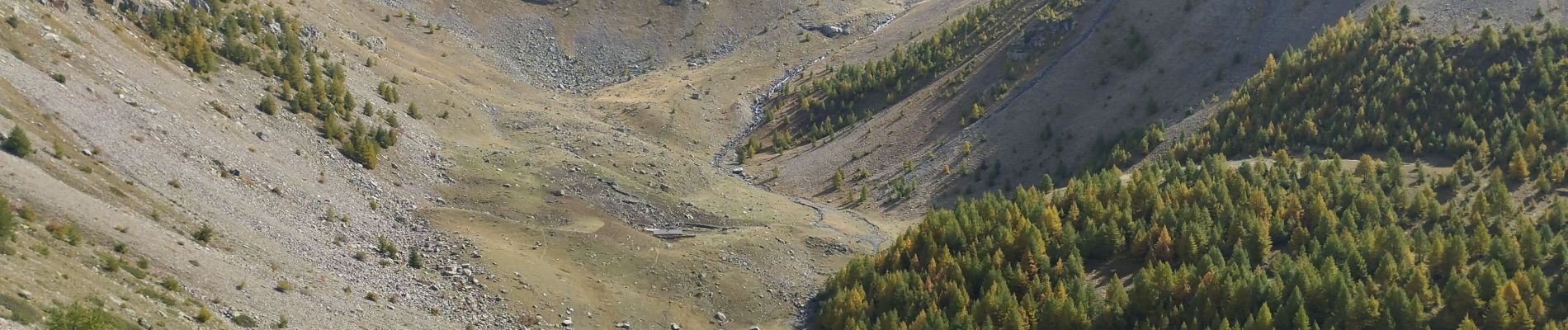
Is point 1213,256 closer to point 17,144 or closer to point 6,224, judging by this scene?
point 6,224

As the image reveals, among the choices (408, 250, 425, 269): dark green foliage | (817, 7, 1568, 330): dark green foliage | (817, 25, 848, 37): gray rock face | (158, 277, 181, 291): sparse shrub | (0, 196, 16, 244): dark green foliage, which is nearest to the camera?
(0, 196, 16, 244): dark green foliage

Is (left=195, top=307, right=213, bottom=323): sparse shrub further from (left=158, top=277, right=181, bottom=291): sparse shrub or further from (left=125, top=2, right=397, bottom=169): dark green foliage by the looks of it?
(left=125, top=2, right=397, bottom=169): dark green foliage

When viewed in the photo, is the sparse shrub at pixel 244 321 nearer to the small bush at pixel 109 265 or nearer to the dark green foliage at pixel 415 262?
the small bush at pixel 109 265

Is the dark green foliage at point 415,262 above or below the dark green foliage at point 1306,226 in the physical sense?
below

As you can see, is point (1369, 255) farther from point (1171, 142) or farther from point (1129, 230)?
point (1171, 142)

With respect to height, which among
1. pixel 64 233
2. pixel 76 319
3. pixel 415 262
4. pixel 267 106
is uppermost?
pixel 76 319

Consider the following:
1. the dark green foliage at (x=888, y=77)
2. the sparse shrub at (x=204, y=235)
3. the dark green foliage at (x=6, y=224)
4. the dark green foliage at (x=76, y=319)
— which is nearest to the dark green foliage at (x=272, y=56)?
the sparse shrub at (x=204, y=235)

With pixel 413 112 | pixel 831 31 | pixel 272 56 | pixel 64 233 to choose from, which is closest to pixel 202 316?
pixel 64 233

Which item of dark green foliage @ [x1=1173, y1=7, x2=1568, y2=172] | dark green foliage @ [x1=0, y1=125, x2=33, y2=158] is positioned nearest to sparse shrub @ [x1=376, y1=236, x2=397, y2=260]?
dark green foliage @ [x1=0, y1=125, x2=33, y2=158]
